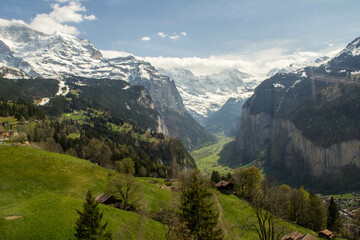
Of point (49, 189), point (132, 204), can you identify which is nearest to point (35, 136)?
point (49, 189)

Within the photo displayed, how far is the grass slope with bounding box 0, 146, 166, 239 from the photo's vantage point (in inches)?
1206

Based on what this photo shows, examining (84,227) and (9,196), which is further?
(9,196)

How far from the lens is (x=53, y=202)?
1433 inches

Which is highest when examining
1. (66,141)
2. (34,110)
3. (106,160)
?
(34,110)

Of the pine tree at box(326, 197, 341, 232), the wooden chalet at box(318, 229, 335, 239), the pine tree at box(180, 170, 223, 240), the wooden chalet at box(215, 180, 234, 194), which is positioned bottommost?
the pine tree at box(326, 197, 341, 232)

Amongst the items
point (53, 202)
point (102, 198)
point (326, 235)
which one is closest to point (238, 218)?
point (326, 235)

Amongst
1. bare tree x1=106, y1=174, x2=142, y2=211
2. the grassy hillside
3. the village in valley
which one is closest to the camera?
the grassy hillside

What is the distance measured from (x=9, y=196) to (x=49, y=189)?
20.7 ft

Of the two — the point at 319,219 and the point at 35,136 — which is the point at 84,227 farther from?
the point at 35,136

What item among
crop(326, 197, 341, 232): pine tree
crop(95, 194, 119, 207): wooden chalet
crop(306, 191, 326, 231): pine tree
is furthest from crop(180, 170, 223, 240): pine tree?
crop(326, 197, 341, 232): pine tree

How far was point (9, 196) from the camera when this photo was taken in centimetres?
3938

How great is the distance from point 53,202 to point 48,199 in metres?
1.34

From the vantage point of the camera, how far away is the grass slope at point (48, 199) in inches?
1206

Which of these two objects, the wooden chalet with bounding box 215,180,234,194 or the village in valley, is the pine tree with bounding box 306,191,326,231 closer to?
the wooden chalet with bounding box 215,180,234,194
